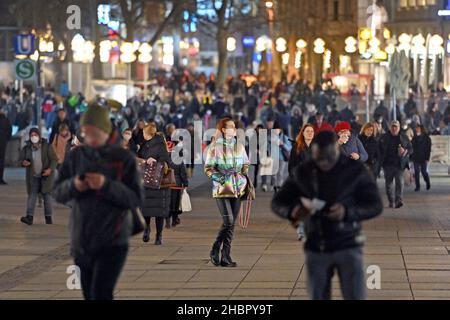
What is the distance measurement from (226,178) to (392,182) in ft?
31.8

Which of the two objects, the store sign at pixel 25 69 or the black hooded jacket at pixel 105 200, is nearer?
the black hooded jacket at pixel 105 200

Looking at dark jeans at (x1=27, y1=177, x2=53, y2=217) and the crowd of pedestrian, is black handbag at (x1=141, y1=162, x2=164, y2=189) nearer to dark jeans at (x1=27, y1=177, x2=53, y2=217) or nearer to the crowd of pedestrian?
the crowd of pedestrian

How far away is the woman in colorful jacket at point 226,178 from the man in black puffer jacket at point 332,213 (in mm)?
6801

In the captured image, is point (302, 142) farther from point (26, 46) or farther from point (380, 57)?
point (380, 57)

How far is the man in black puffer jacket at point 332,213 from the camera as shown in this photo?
30.3 feet

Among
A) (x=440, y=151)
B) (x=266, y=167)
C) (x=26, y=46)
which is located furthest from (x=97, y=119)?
(x=440, y=151)

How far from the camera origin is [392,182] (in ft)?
84.0

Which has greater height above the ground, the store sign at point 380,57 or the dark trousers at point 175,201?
the store sign at point 380,57

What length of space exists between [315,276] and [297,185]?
618 millimetres

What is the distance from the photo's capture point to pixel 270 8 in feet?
309

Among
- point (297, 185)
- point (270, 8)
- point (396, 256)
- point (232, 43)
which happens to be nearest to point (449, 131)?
point (396, 256)

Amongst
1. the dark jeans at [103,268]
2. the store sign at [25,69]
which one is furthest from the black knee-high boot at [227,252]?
the store sign at [25,69]

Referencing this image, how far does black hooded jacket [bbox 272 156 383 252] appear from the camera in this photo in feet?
30.4

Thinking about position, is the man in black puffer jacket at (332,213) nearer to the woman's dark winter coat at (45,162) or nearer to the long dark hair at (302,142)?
the long dark hair at (302,142)
